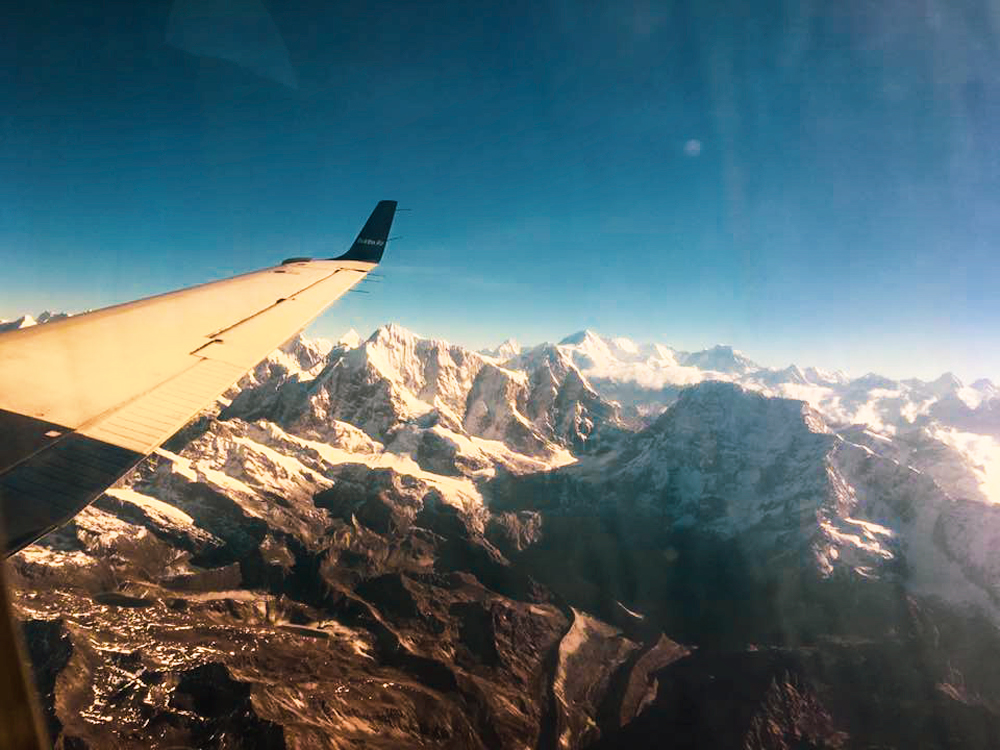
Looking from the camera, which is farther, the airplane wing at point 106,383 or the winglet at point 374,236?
A: the winglet at point 374,236

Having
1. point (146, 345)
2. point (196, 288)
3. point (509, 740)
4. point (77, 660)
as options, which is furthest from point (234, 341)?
point (77, 660)

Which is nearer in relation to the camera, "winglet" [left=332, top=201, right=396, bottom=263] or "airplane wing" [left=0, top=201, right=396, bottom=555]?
"airplane wing" [left=0, top=201, right=396, bottom=555]

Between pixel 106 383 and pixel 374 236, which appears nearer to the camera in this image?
pixel 106 383

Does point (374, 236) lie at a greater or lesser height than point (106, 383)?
greater

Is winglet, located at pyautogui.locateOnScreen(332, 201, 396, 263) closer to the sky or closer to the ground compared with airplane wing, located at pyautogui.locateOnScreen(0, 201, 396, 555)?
closer to the sky

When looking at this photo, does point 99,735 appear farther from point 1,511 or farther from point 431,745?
point 1,511
